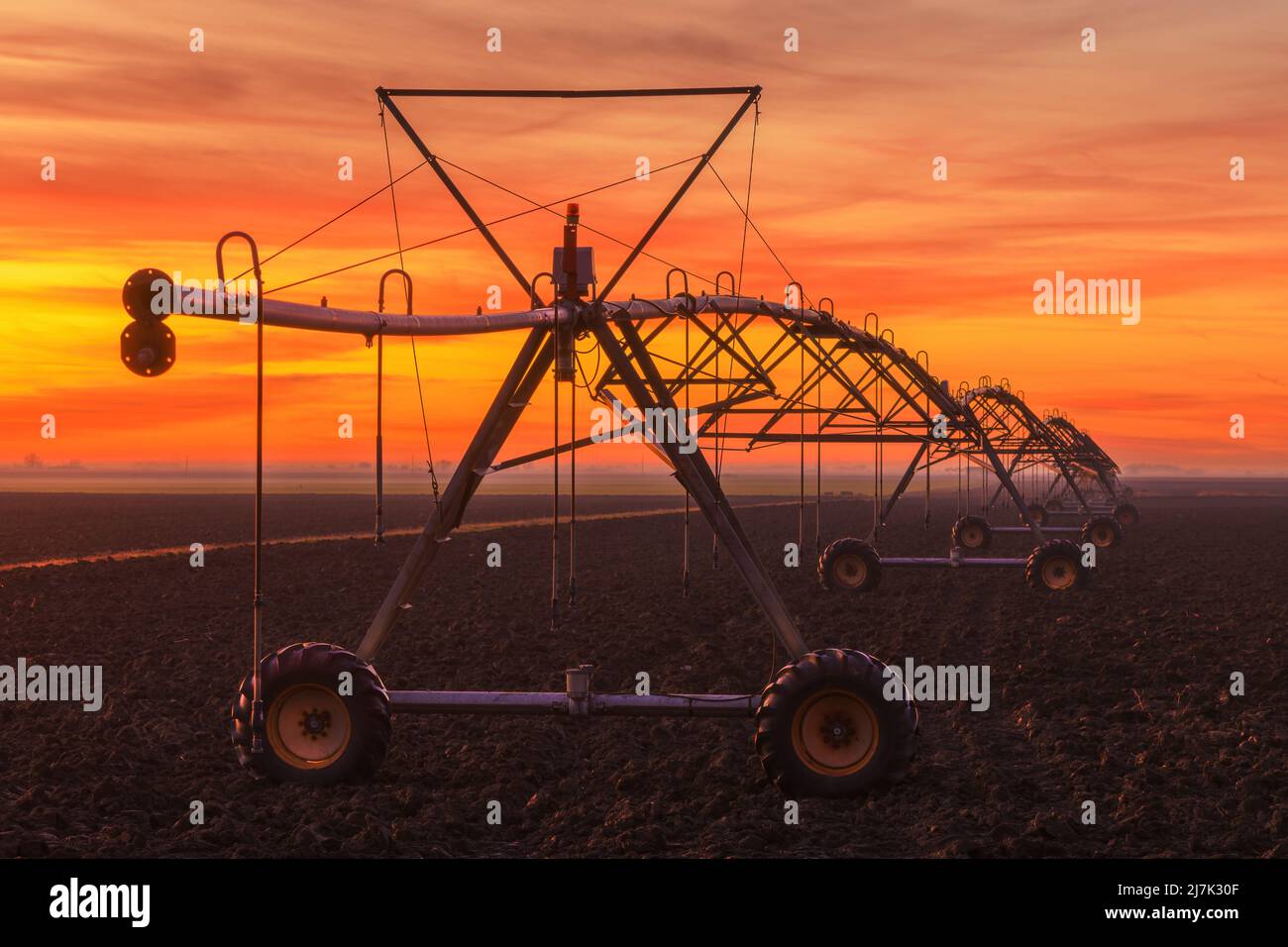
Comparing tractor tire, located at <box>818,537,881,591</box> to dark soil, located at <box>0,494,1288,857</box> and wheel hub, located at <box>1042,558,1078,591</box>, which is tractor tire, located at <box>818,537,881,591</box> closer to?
dark soil, located at <box>0,494,1288,857</box>

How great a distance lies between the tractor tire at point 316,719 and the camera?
412 inches

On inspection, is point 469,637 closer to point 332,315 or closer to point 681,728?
point 681,728

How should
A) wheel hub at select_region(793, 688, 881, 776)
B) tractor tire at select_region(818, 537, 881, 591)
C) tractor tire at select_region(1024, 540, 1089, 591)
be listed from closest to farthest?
wheel hub at select_region(793, 688, 881, 776), tractor tire at select_region(818, 537, 881, 591), tractor tire at select_region(1024, 540, 1089, 591)

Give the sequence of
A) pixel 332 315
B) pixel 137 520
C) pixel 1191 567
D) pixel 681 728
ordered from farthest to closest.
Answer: pixel 137 520 → pixel 1191 567 → pixel 681 728 → pixel 332 315

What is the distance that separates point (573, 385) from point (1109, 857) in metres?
5.81

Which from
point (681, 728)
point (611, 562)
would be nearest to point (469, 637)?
point (681, 728)

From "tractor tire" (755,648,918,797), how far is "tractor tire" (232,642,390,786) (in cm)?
320

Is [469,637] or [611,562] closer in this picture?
[469,637]

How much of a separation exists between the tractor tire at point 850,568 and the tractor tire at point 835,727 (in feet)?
48.6

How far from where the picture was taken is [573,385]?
11.5m

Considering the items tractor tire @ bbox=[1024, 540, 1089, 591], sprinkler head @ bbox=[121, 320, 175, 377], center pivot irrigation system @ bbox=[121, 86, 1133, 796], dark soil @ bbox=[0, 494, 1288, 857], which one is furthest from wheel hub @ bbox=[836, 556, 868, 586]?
sprinkler head @ bbox=[121, 320, 175, 377]

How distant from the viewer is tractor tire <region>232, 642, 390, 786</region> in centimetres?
1046

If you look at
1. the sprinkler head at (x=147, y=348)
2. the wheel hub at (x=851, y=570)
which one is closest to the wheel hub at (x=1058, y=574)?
the wheel hub at (x=851, y=570)

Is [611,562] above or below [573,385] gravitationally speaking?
below
